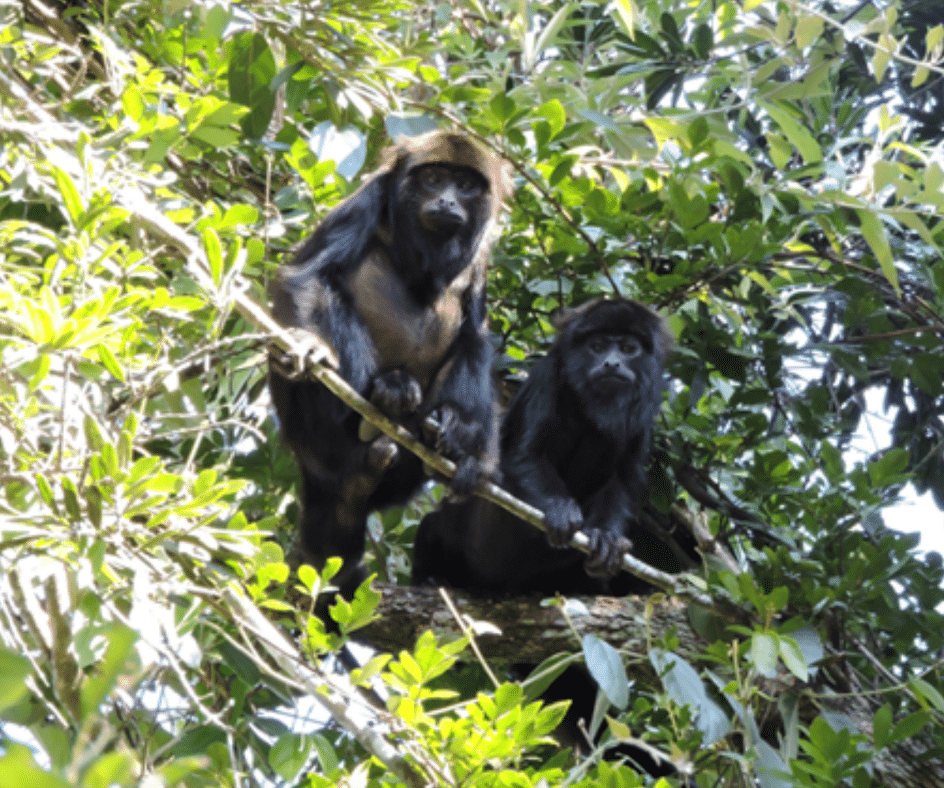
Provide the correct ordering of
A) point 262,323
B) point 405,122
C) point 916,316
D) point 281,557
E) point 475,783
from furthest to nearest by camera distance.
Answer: point 916,316 < point 405,122 < point 262,323 < point 281,557 < point 475,783

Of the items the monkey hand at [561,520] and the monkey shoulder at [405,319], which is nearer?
the monkey hand at [561,520]

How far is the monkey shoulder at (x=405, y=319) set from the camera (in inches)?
190

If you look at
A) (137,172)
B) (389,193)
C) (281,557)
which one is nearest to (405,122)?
(389,193)

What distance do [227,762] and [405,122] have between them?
2188 mm

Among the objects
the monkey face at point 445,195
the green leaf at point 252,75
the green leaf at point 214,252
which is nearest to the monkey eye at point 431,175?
the monkey face at point 445,195

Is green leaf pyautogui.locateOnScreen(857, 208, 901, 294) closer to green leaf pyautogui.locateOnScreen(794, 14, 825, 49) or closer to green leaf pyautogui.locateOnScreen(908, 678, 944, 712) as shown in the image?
green leaf pyautogui.locateOnScreen(794, 14, 825, 49)

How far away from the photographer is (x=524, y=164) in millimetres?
4926

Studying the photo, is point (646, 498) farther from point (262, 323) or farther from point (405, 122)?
point (262, 323)

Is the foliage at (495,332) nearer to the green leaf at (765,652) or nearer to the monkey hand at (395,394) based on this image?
the green leaf at (765,652)

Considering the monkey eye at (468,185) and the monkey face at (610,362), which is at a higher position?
the monkey eye at (468,185)

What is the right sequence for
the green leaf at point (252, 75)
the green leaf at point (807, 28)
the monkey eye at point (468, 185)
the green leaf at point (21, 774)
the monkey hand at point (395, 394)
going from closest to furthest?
1. the green leaf at point (21, 774)
2. the green leaf at point (807, 28)
3. the monkey hand at point (395, 394)
4. the green leaf at point (252, 75)
5. the monkey eye at point (468, 185)

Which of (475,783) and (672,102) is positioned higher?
(672,102)

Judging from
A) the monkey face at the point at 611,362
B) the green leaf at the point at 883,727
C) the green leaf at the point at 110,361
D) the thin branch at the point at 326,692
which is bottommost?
the thin branch at the point at 326,692

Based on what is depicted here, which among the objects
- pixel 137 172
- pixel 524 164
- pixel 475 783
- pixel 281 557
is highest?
pixel 524 164
